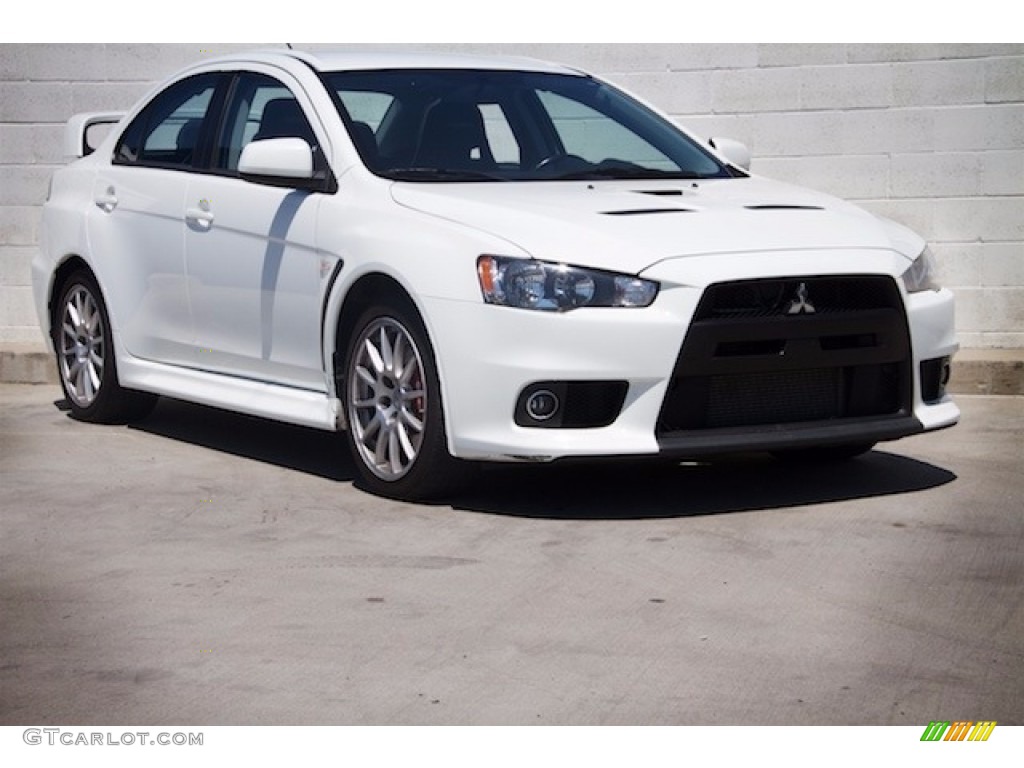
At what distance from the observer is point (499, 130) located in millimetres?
8109

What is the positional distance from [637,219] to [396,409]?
110 cm

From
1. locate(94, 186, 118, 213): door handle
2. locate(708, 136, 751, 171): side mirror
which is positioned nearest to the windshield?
locate(708, 136, 751, 171): side mirror

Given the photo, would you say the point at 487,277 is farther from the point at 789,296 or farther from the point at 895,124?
the point at 895,124

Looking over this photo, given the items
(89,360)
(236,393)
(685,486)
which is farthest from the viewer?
(89,360)

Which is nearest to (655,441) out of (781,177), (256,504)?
(256,504)

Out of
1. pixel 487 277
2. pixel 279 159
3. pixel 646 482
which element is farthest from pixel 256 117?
pixel 646 482

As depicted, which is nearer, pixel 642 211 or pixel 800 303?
→ pixel 800 303

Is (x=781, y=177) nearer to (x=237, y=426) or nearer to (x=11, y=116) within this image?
(x=237, y=426)

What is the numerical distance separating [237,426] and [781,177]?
3633mm

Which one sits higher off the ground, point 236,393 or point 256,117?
point 256,117

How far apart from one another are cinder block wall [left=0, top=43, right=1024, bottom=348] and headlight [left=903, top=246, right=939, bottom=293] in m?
3.63

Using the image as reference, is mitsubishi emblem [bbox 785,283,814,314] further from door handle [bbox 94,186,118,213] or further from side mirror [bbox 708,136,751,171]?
door handle [bbox 94,186,118,213]

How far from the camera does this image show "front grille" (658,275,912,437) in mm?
6875

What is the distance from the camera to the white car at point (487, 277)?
6832mm
